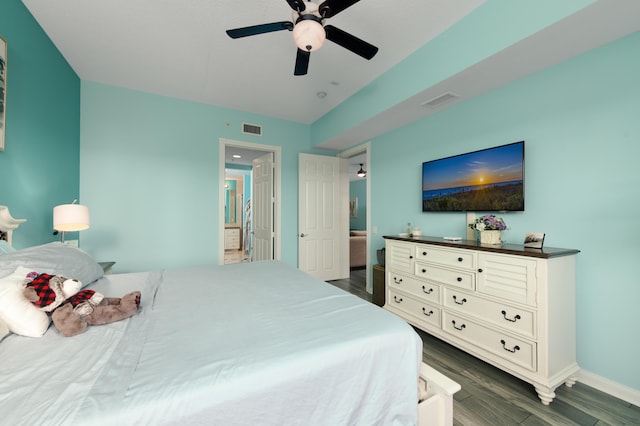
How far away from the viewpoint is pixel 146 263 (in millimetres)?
3420

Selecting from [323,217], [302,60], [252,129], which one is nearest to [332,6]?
[302,60]

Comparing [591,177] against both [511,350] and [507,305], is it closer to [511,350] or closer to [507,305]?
[507,305]

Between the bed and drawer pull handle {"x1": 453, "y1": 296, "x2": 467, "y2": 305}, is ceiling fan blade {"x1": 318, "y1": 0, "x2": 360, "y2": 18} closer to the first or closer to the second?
the bed

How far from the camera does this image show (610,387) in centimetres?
175

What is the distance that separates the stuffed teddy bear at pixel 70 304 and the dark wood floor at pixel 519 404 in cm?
197

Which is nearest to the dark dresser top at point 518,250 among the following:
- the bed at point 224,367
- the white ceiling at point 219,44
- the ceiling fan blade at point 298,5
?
the bed at point 224,367

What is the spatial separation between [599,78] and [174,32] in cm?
340

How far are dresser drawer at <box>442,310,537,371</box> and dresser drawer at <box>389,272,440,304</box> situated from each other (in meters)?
0.18

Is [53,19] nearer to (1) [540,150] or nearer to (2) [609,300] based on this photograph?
(1) [540,150]

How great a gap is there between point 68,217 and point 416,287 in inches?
128

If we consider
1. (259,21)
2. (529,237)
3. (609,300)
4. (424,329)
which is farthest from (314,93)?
(609,300)

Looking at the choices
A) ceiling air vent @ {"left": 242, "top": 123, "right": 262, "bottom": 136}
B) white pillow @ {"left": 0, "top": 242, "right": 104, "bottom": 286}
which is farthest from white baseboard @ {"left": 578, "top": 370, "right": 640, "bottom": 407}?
ceiling air vent @ {"left": 242, "top": 123, "right": 262, "bottom": 136}

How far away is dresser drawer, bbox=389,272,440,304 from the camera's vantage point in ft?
8.13

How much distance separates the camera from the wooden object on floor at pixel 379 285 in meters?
3.32
